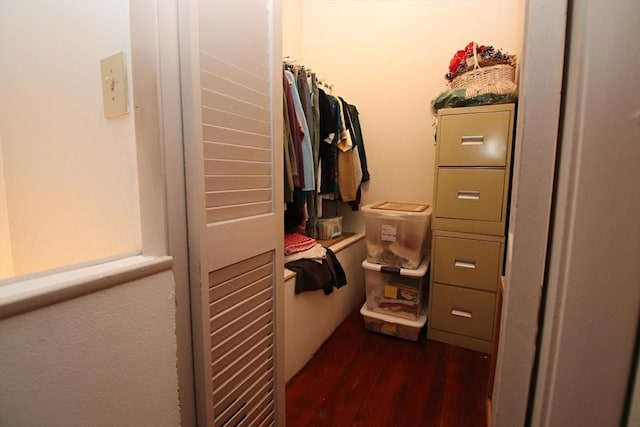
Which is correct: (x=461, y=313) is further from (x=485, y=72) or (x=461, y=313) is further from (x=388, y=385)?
(x=485, y=72)

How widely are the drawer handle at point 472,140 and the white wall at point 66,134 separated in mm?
1570

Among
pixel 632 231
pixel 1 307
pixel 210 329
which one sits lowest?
pixel 210 329

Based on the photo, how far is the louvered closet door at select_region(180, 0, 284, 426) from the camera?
0.72 m

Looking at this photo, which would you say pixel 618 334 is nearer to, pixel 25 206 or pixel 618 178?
pixel 618 178

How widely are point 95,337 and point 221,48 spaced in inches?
28.6

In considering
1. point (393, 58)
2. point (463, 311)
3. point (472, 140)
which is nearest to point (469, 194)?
point (472, 140)

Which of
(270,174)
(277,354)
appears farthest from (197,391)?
(270,174)

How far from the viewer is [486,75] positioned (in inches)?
62.3

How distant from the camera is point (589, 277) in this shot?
0.33m

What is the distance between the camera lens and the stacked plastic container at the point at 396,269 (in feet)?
5.76

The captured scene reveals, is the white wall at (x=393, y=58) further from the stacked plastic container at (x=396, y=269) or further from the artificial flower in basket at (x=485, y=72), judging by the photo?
the stacked plastic container at (x=396, y=269)

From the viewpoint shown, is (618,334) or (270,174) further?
(270,174)

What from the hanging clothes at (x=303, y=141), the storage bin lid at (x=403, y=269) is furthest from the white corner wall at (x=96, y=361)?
the storage bin lid at (x=403, y=269)

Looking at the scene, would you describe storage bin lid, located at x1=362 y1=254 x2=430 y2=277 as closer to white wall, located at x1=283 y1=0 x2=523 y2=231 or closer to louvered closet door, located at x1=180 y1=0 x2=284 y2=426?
white wall, located at x1=283 y1=0 x2=523 y2=231
